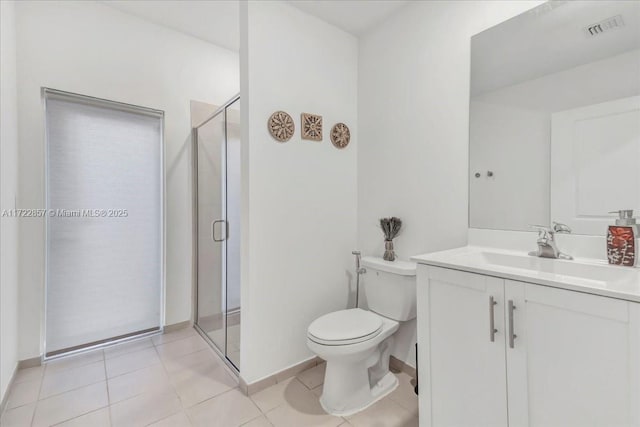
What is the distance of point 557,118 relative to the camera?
136cm

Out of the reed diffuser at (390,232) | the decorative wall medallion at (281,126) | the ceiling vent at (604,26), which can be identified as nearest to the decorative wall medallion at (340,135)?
the decorative wall medallion at (281,126)

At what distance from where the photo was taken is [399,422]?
1.53 metres

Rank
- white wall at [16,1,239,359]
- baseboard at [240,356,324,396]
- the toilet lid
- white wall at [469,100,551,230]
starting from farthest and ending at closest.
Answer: white wall at [16,1,239,359] → baseboard at [240,356,324,396] → the toilet lid → white wall at [469,100,551,230]

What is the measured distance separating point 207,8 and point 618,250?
2924 millimetres

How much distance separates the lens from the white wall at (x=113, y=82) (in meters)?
2.02

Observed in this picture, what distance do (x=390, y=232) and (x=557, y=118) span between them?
105 cm

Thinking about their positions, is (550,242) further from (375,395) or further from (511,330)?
(375,395)

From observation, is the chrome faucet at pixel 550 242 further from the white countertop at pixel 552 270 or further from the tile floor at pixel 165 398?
the tile floor at pixel 165 398

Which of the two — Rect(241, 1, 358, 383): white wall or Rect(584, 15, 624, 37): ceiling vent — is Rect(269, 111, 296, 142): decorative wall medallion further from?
Rect(584, 15, 624, 37): ceiling vent

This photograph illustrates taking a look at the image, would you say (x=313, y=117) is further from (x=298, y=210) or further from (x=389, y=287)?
(x=389, y=287)

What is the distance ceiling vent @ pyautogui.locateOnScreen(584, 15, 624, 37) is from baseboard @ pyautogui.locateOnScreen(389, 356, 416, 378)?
201 centimetres

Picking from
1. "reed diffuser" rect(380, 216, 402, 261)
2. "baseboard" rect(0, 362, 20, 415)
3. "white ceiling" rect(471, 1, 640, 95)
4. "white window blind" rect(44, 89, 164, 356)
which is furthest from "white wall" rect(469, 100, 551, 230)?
"baseboard" rect(0, 362, 20, 415)

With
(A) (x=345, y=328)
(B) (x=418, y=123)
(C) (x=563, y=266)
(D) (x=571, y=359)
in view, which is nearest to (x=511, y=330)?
(D) (x=571, y=359)

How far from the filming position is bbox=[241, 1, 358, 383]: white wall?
178 centimetres
